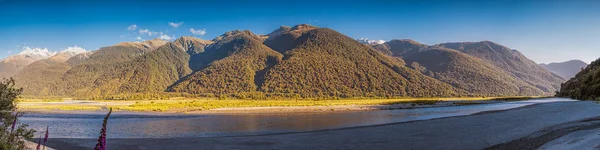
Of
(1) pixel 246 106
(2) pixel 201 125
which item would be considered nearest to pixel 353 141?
(2) pixel 201 125

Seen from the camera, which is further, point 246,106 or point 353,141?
point 246,106

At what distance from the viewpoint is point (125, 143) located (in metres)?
30.5

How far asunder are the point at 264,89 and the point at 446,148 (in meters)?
157

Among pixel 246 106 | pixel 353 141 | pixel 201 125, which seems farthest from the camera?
pixel 246 106

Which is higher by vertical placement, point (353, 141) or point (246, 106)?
point (353, 141)

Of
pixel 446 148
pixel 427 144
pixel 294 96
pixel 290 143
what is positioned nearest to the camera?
pixel 446 148

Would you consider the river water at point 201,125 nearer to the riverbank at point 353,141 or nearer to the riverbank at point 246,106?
the riverbank at point 353,141

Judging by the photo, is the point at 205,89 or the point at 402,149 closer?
the point at 402,149

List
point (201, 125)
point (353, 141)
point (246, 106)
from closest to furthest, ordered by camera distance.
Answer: point (353, 141) → point (201, 125) → point (246, 106)

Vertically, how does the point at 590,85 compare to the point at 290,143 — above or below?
above

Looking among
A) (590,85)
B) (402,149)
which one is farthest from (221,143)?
(590,85)

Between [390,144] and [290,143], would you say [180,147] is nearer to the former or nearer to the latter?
[290,143]

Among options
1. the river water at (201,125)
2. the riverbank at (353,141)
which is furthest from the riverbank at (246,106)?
the riverbank at (353,141)

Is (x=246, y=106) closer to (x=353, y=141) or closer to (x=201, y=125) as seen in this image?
(x=201, y=125)
